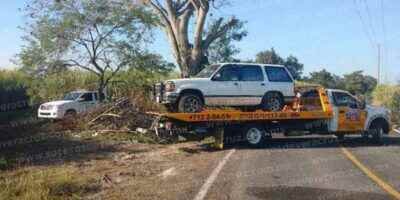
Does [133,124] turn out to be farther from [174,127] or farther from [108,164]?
[108,164]

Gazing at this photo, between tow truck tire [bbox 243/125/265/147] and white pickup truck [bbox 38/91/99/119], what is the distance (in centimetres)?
1116

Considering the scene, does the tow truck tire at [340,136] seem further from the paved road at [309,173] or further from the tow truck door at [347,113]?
the paved road at [309,173]

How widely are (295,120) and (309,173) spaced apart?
20.3 feet

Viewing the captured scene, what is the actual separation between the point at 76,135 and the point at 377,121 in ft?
34.5

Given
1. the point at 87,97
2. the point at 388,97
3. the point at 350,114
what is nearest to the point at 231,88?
the point at 350,114

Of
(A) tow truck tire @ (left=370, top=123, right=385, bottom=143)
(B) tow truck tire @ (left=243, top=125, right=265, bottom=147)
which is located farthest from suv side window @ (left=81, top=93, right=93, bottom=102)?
(A) tow truck tire @ (left=370, top=123, right=385, bottom=143)

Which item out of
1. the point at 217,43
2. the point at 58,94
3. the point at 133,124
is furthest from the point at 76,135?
the point at 217,43

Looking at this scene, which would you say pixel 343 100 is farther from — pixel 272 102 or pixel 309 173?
→ pixel 309 173

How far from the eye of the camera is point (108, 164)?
1412cm

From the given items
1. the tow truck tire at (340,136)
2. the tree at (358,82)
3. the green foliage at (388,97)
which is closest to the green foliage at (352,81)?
the tree at (358,82)

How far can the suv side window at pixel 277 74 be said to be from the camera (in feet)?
59.2

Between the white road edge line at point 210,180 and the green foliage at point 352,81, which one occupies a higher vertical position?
the green foliage at point 352,81

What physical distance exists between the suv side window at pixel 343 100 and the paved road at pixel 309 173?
4.74 feet

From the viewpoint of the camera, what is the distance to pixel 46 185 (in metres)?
10.1
